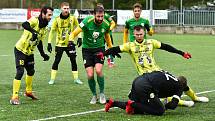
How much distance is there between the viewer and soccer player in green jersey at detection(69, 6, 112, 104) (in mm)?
11188

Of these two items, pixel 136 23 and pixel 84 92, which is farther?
pixel 136 23

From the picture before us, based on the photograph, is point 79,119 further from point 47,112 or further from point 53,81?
point 53,81

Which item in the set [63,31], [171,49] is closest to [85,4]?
[63,31]

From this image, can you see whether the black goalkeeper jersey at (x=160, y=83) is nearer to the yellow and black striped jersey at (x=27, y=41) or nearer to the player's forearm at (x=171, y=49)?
the player's forearm at (x=171, y=49)

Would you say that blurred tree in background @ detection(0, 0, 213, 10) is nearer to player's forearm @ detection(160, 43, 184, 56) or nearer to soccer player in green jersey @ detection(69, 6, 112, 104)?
soccer player in green jersey @ detection(69, 6, 112, 104)

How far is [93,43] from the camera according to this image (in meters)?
11.4

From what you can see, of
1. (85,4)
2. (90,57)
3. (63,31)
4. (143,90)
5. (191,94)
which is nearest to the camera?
(143,90)

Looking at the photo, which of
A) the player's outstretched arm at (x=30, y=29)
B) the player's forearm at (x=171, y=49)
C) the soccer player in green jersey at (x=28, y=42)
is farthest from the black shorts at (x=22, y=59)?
the player's forearm at (x=171, y=49)

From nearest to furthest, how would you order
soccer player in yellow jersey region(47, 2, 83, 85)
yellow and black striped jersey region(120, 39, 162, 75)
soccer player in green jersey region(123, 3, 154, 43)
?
yellow and black striped jersey region(120, 39, 162, 75) < soccer player in green jersey region(123, 3, 154, 43) < soccer player in yellow jersey region(47, 2, 83, 85)

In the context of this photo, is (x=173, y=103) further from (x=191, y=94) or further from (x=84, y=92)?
(x=84, y=92)

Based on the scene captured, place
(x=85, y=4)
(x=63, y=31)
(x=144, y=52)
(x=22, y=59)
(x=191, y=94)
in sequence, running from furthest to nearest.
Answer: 1. (x=85, y=4)
2. (x=63, y=31)
3. (x=22, y=59)
4. (x=191, y=94)
5. (x=144, y=52)

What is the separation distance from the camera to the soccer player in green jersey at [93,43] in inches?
440

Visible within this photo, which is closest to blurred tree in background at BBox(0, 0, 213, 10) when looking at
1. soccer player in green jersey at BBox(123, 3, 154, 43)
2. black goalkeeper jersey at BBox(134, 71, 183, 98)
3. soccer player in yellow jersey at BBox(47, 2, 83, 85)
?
soccer player in yellow jersey at BBox(47, 2, 83, 85)

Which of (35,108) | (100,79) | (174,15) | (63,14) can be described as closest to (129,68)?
(63,14)
